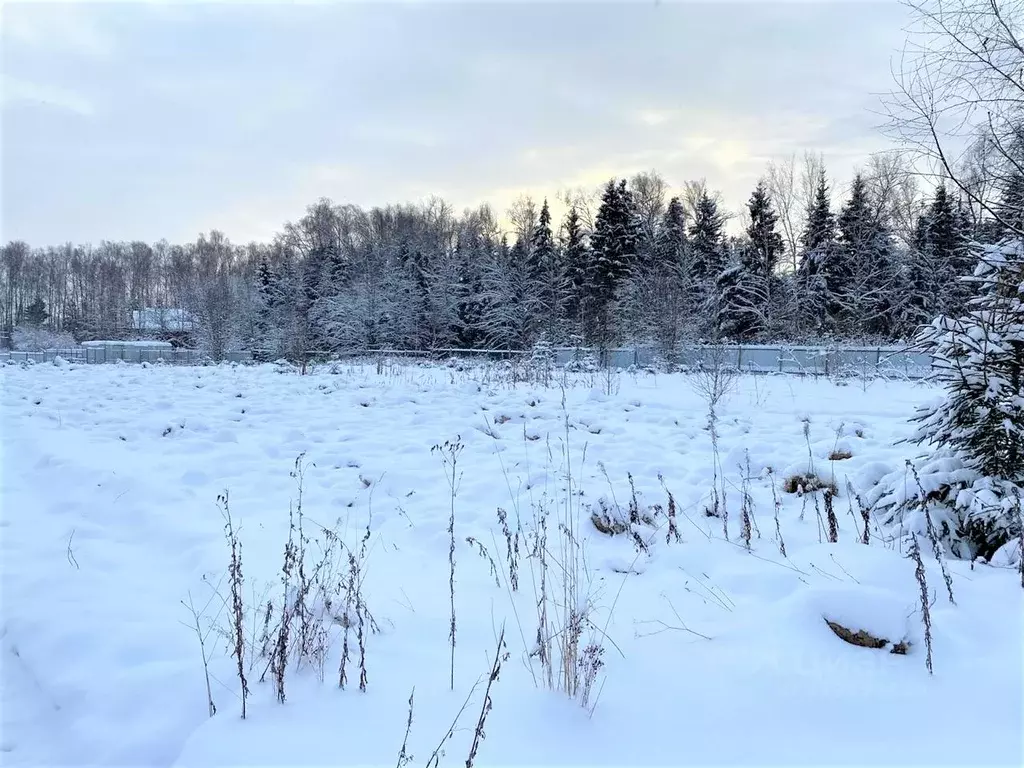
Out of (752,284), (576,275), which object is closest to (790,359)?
(752,284)

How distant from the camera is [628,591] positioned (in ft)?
10.0

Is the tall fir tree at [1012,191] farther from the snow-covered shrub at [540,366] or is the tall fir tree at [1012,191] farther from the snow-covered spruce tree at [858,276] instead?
the snow-covered spruce tree at [858,276]

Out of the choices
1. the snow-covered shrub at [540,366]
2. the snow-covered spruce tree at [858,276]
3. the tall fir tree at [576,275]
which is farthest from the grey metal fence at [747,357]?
the snow-covered spruce tree at [858,276]

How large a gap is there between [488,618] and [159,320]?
6073 cm

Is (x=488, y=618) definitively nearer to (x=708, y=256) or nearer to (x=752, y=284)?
(x=752, y=284)

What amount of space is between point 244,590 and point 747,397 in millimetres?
8536

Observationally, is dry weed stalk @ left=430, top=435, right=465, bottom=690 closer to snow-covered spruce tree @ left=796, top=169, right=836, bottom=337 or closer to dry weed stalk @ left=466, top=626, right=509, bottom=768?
dry weed stalk @ left=466, top=626, right=509, bottom=768

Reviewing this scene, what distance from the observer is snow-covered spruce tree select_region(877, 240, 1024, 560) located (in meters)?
3.07

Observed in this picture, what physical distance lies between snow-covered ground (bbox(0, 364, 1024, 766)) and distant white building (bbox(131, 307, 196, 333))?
53.2 metres

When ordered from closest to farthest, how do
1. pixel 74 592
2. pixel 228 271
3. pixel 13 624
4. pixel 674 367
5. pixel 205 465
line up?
pixel 13 624
pixel 74 592
pixel 205 465
pixel 674 367
pixel 228 271

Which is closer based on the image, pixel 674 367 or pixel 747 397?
pixel 747 397

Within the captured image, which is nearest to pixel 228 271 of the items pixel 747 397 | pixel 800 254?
pixel 800 254

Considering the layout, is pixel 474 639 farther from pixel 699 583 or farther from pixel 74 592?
pixel 74 592

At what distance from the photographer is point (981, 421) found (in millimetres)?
3205
